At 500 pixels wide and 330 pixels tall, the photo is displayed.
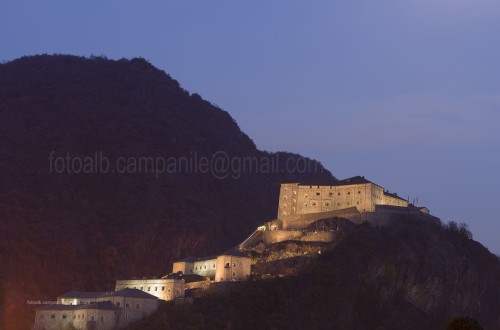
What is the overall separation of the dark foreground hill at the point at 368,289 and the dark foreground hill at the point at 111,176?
71.1ft

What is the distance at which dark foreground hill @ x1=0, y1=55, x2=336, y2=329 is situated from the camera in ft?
393

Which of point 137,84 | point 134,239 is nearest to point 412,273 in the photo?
point 134,239

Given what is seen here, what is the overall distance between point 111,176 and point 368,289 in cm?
5309

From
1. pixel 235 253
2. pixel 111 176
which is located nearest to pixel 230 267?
pixel 235 253

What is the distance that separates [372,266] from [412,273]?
14.9 ft

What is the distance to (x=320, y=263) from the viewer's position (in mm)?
94312

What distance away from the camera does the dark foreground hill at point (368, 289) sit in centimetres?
8925

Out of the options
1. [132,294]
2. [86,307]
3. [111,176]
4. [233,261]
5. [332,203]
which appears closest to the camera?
[86,307]

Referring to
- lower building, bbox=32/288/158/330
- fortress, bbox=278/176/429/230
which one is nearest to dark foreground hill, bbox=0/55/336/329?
lower building, bbox=32/288/158/330

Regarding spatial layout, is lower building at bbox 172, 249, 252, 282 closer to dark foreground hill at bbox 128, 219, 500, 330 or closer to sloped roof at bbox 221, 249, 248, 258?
sloped roof at bbox 221, 249, 248, 258

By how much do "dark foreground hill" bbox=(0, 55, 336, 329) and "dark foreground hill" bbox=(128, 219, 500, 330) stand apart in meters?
21.7

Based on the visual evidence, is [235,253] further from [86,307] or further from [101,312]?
[86,307]

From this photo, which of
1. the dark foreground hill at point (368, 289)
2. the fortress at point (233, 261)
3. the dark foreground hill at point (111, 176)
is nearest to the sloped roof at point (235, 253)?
the fortress at point (233, 261)

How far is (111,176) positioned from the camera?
459 ft
